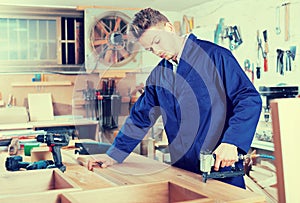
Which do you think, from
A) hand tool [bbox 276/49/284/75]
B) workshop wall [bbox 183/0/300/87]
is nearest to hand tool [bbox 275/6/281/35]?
workshop wall [bbox 183/0/300/87]

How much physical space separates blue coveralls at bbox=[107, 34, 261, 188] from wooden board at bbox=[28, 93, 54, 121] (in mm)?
3493

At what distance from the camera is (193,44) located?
2.07m

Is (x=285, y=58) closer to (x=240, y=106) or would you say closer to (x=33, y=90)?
(x=240, y=106)

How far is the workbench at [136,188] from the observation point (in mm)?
1417

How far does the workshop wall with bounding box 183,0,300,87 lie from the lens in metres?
3.86

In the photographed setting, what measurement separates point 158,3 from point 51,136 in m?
3.46

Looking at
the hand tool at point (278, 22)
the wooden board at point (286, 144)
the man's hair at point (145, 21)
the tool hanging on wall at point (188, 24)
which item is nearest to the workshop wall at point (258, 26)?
the hand tool at point (278, 22)

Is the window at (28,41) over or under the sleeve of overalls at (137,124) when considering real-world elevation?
over

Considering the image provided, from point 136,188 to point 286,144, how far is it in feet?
2.08

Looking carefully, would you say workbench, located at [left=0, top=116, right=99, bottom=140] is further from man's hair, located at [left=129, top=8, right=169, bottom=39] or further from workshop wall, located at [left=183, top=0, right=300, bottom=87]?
man's hair, located at [left=129, top=8, right=169, bottom=39]

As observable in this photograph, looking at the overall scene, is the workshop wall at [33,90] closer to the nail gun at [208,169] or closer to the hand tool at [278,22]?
the hand tool at [278,22]

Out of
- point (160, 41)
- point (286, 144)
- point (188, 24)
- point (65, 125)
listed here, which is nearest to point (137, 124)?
point (160, 41)

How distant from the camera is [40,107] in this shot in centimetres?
555

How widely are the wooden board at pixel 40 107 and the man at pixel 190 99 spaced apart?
350cm
